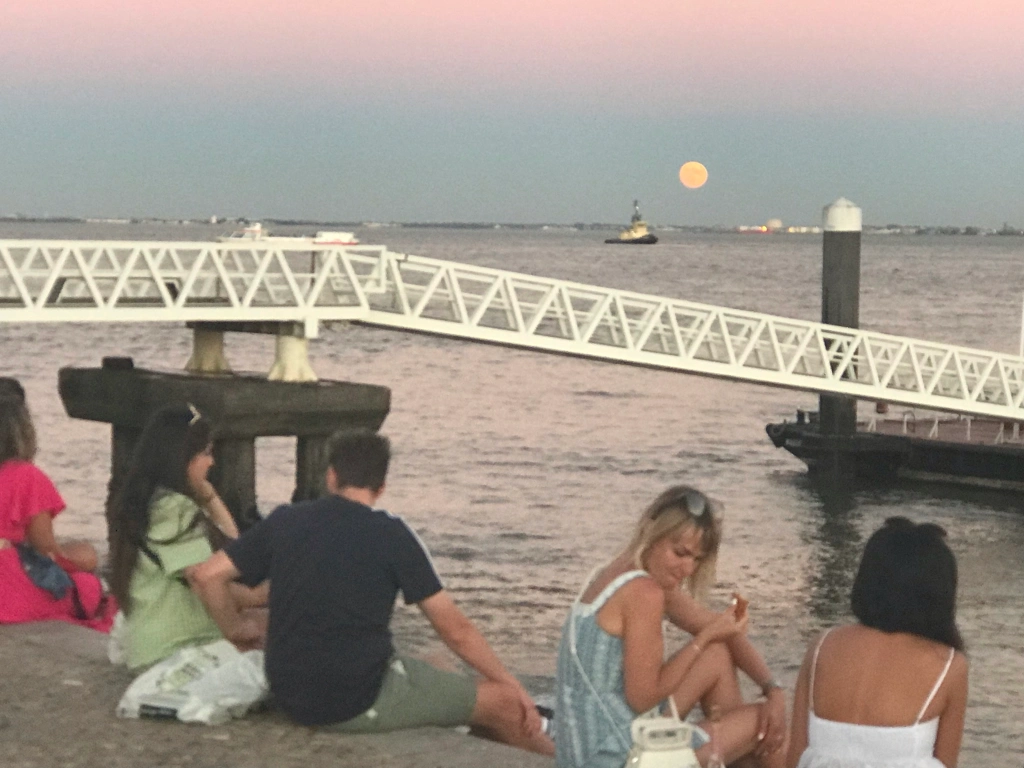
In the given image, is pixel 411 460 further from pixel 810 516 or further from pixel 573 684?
pixel 573 684

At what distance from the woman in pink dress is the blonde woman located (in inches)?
129

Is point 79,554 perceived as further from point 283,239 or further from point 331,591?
point 283,239

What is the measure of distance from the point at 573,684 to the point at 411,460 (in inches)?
1181

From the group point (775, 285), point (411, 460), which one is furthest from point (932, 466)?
point (775, 285)

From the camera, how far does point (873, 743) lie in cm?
563

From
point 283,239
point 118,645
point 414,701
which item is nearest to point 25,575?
point 118,645

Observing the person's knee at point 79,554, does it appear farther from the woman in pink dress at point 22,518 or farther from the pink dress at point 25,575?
the woman in pink dress at point 22,518

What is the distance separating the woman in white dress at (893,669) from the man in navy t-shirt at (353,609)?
169cm

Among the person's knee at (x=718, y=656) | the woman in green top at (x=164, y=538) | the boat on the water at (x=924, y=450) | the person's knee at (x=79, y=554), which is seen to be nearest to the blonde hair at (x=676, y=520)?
the person's knee at (x=718, y=656)

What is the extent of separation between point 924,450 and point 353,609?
27.0 m

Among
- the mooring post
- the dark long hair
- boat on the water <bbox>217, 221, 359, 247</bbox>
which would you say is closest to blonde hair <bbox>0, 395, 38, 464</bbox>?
the dark long hair

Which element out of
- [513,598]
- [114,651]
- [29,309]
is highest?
[29,309]

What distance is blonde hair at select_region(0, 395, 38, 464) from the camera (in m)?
8.66

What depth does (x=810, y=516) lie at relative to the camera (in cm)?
3017
